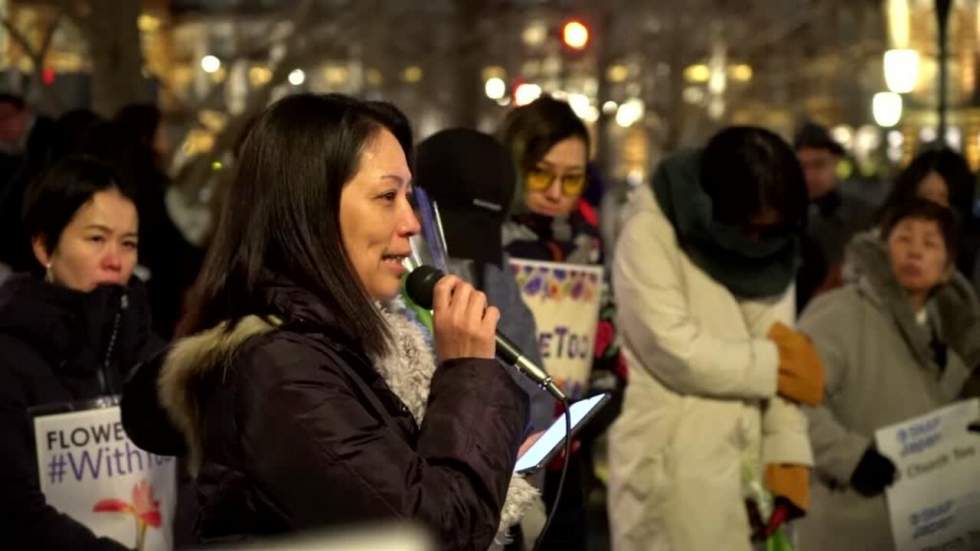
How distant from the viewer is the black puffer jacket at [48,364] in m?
4.76

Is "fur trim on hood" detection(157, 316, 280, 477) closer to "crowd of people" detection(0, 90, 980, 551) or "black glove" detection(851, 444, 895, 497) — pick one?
"crowd of people" detection(0, 90, 980, 551)

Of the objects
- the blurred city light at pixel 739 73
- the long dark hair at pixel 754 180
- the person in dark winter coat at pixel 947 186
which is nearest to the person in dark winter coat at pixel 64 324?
the long dark hair at pixel 754 180

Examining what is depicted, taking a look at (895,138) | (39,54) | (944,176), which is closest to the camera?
(944,176)

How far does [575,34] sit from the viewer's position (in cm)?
1605

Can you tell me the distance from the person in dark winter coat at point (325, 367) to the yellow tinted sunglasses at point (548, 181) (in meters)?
3.22

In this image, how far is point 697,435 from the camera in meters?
6.42

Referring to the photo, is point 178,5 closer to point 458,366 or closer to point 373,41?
point 373,41

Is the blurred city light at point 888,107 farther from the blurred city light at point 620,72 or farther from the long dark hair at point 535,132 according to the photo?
the long dark hair at point 535,132

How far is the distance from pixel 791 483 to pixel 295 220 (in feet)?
11.8

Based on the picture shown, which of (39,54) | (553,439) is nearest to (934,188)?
(553,439)

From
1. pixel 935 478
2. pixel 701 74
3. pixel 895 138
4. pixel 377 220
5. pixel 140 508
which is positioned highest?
pixel 701 74

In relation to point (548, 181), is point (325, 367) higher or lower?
lower

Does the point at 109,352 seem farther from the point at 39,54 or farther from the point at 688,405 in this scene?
the point at 39,54

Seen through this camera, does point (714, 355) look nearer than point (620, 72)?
Yes
